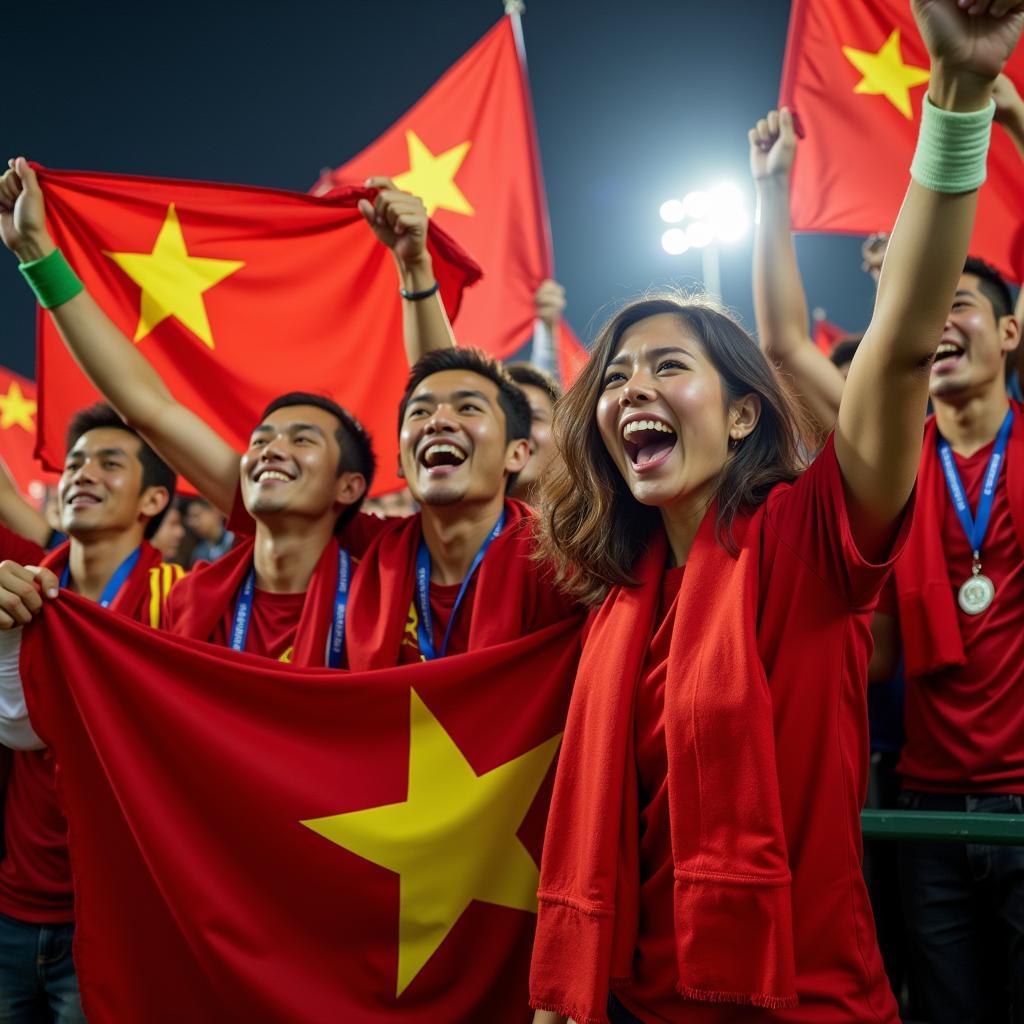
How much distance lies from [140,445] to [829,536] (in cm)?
276

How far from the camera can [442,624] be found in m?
2.75

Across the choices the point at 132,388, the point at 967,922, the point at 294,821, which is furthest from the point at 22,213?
the point at 967,922

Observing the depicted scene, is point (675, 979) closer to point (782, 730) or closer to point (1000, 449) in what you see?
point (782, 730)

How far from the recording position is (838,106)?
4449 mm

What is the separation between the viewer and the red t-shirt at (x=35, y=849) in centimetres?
272

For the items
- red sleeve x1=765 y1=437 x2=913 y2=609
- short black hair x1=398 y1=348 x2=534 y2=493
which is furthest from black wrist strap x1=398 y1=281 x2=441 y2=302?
red sleeve x1=765 y1=437 x2=913 y2=609

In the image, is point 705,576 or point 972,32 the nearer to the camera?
point 972,32

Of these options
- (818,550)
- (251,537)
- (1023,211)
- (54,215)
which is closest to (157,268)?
(54,215)

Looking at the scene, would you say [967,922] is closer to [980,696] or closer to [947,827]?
[980,696]

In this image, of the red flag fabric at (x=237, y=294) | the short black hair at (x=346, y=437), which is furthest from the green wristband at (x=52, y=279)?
the short black hair at (x=346, y=437)

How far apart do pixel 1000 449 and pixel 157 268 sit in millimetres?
3055

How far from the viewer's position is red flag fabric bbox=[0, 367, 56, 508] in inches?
302

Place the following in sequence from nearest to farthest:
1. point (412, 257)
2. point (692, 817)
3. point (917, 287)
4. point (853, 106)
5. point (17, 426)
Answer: point (917, 287)
point (692, 817)
point (412, 257)
point (853, 106)
point (17, 426)

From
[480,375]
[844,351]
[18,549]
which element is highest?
[844,351]
